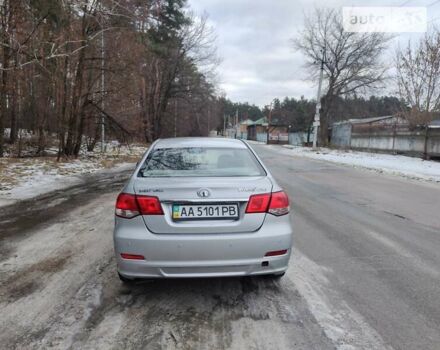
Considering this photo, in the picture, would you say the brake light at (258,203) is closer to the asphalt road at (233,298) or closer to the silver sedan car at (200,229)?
the silver sedan car at (200,229)

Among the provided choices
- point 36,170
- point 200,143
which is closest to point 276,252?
point 200,143

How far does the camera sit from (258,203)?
3.55 metres

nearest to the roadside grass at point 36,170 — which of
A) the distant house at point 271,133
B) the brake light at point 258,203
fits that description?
the brake light at point 258,203

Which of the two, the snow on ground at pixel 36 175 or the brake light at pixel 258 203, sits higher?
the brake light at pixel 258 203

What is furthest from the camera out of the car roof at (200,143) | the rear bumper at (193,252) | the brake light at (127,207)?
the car roof at (200,143)

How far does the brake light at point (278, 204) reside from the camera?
3.60 m

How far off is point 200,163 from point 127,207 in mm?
1003

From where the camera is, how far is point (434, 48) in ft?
84.4

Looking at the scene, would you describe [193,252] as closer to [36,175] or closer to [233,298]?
[233,298]

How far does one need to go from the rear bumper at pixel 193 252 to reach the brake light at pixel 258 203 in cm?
15

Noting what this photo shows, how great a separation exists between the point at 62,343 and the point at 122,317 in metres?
0.53

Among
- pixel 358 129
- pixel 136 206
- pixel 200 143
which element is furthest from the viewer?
pixel 358 129

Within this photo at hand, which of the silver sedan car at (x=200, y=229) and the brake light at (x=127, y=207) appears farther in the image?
the brake light at (x=127, y=207)

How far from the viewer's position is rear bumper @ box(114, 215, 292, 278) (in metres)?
3.39
